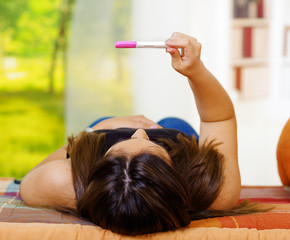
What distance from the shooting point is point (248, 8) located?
4309 mm

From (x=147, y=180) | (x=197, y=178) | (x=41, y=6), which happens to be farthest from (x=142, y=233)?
(x=41, y=6)

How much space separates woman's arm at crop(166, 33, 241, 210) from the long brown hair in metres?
0.04

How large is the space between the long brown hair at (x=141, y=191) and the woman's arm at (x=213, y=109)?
44 mm

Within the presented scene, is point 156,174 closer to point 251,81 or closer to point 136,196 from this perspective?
point 136,196

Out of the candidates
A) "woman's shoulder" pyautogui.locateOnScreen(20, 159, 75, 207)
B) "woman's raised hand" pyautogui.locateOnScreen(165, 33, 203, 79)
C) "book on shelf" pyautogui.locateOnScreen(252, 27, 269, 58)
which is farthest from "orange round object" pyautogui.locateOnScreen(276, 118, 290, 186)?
"book on shelf" pyautogui.locateOnScreen(252, 27, 269, 58)

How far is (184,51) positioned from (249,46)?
351cm

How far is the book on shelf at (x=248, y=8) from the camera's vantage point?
425cm

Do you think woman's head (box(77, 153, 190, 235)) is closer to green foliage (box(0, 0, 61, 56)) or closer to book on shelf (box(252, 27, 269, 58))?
book on shelf (box(252, 27, 269, 58))

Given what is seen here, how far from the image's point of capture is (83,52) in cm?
293

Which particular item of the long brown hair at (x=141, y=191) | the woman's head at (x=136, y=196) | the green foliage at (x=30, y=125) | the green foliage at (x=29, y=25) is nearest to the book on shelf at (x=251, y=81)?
the green foliage at (x=30, y=125)

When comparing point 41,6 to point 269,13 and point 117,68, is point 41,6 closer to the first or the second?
point 117,68

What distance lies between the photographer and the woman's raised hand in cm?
99

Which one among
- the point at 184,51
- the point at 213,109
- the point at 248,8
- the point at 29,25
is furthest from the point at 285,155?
the point at 29,25

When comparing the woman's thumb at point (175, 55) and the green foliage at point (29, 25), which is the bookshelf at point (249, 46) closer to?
the green foliage at point (29, 25)
